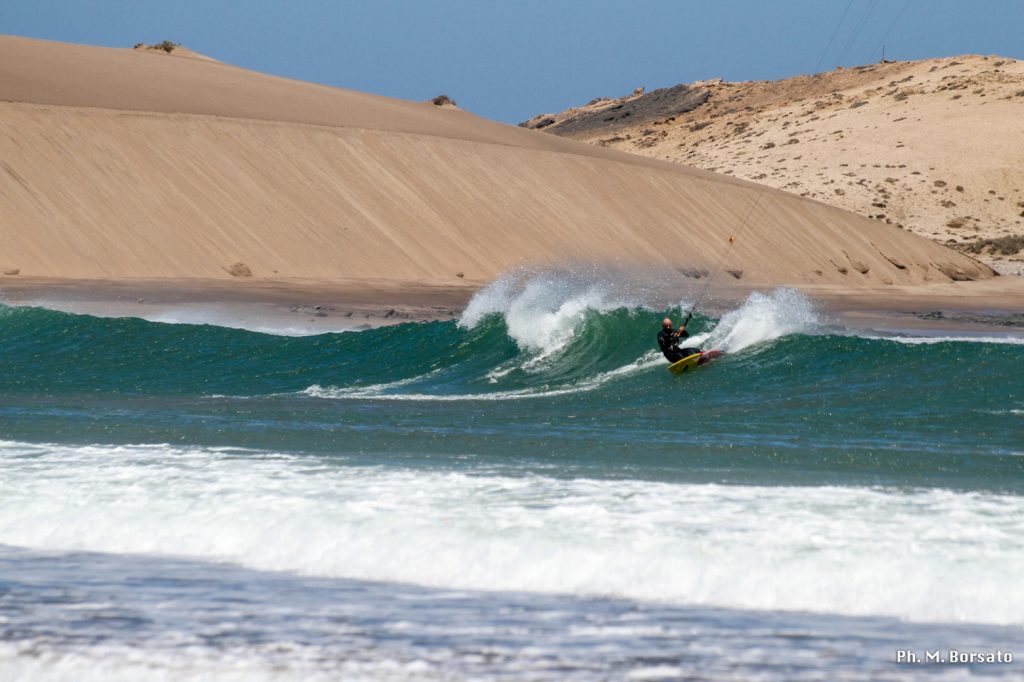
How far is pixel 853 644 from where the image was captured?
6.95 m

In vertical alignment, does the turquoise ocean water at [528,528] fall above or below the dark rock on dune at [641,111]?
Answer: below

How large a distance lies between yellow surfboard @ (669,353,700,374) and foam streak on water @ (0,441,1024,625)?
8.07 meters

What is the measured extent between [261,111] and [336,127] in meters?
3.37

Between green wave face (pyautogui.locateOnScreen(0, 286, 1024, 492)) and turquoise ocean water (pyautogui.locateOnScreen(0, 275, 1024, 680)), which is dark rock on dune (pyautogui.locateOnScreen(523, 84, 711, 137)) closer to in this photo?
green wave face (pyautogui.locateOnScreen(0, 286, 1024, 492))

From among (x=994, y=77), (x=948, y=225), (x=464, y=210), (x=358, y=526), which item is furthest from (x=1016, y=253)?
(x=358, y=526)

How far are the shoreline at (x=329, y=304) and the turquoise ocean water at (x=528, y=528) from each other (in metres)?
9.34

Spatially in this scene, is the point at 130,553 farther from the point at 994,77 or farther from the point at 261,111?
the point at 994,77

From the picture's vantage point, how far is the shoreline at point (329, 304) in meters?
27.7

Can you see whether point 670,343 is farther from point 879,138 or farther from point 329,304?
point 879,138

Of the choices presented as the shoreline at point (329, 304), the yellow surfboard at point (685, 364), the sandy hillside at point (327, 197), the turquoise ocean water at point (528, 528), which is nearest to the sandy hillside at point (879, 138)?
the sandy hillside at point (327, 197)

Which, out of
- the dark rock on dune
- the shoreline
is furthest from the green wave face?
the dark rock on dune

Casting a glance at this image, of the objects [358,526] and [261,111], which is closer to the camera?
[358,526]

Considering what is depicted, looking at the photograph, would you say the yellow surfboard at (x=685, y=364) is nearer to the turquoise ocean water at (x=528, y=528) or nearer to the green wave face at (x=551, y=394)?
the green wave face at (x=551, y=394)

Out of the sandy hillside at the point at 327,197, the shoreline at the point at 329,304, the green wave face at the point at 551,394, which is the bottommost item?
the green wave face at the point at 551,394
